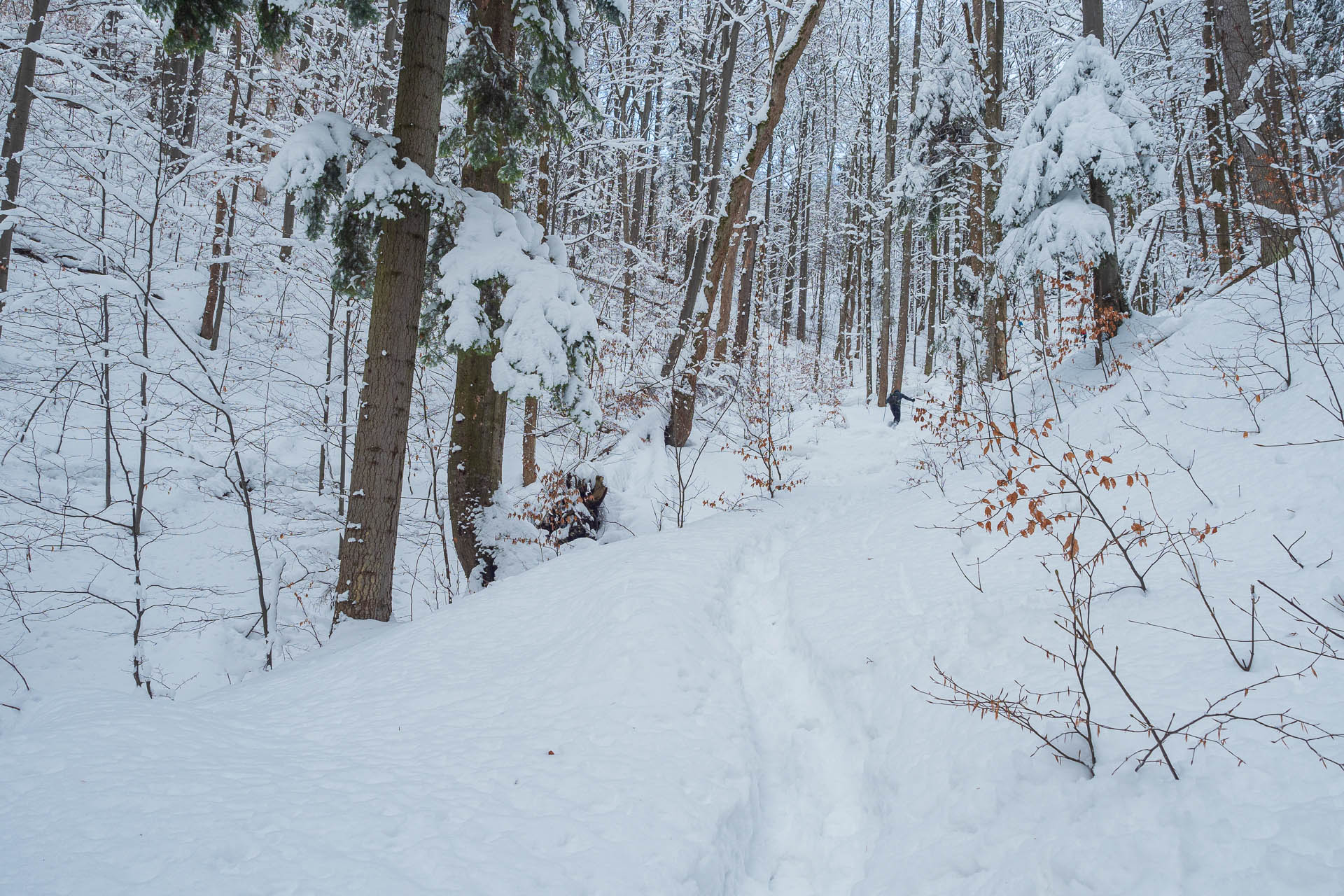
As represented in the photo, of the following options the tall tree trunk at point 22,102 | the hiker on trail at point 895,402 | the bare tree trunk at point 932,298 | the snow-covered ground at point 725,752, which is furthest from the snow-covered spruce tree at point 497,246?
the bare tree trunk at point 932,298

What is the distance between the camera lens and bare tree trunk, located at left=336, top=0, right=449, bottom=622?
4512 millimetres

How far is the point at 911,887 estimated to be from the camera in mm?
2246

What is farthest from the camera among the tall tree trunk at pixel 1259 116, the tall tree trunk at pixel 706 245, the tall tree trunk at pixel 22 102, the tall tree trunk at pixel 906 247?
the tall tree trunk at pixel 906 247

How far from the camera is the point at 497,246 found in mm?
5164

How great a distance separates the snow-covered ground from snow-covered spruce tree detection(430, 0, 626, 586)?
5.53 feet

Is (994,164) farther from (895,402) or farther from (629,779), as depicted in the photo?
(629,779)

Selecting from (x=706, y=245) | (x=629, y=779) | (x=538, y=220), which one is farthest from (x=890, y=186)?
(x=629, y=779)

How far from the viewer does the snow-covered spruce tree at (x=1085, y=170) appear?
24.8ft

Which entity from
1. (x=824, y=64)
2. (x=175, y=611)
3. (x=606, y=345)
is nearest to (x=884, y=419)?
(x=606, y=345)

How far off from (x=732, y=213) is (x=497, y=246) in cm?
574

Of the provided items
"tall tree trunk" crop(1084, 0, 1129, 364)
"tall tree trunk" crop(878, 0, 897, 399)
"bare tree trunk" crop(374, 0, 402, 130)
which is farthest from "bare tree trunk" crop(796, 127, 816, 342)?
"bare tree trunk" crop(374, 0, 402, 130)

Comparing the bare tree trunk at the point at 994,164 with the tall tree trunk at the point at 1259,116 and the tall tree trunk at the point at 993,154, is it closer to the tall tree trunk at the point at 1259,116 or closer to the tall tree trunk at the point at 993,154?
the tall tree trunk at the point at 993,154

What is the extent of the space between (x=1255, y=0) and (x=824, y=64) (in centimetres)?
1232

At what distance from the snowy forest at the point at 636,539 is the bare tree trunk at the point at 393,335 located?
0.03m
